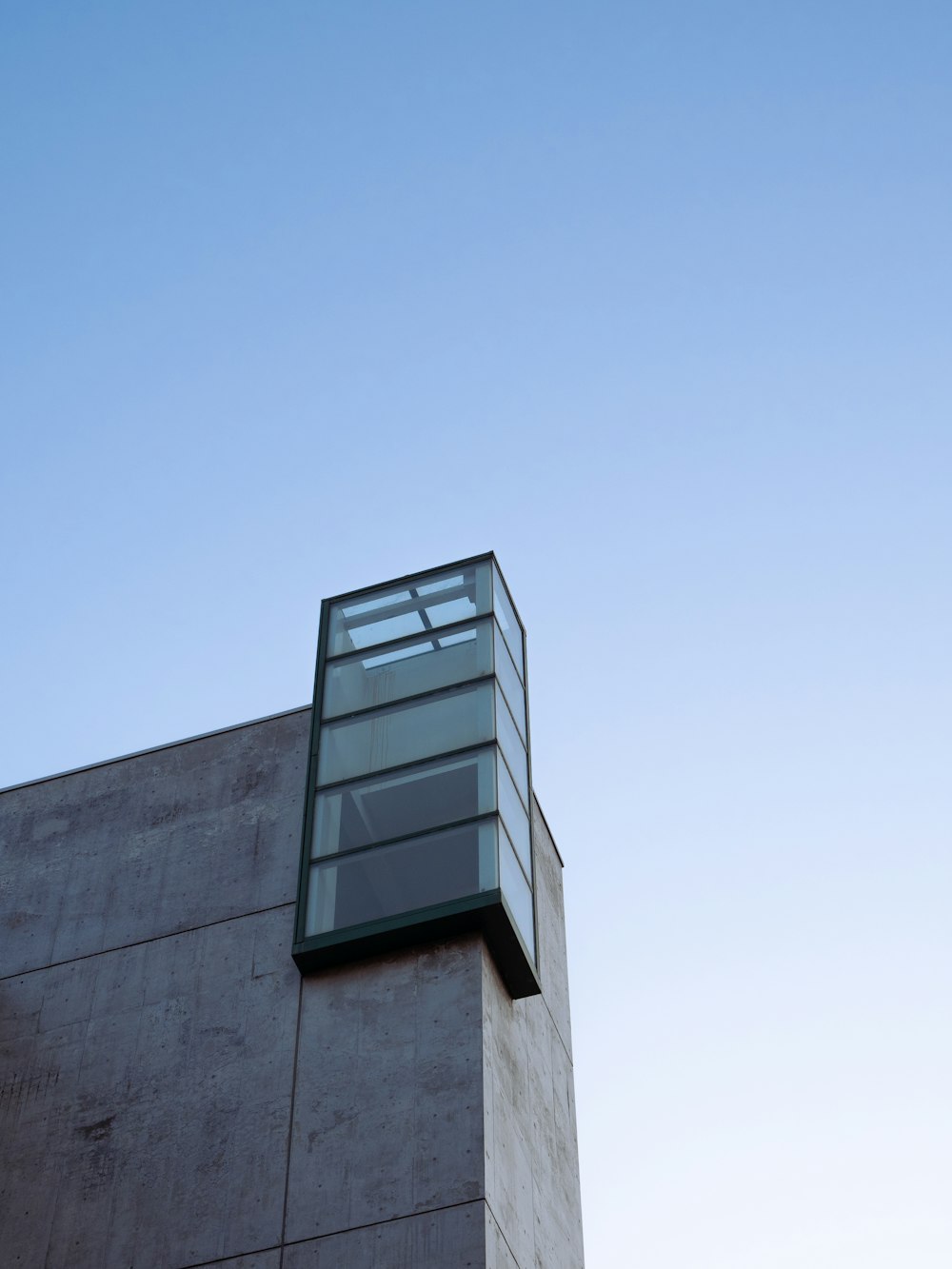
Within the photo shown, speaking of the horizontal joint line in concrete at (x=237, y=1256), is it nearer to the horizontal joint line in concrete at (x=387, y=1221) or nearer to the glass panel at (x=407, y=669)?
the horizontal joint line in concrete at (x=387, y=1221)

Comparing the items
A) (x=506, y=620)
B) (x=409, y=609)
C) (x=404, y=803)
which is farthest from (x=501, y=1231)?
(x=506, y=620)

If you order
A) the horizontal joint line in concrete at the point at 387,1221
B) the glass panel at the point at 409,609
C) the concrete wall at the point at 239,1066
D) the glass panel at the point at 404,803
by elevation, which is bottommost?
the horizontal joint line in concrete at the point at 387,1221

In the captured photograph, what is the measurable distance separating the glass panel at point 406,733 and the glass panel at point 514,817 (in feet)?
1.83

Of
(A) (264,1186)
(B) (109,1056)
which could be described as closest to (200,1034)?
(B) (109,1056)

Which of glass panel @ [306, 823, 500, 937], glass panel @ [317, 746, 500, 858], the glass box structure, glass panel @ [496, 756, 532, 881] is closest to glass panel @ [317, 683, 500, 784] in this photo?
the glass box structure

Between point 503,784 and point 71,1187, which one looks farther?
point 503,784

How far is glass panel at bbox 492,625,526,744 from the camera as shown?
64.3 feet

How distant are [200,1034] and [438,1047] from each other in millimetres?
2780

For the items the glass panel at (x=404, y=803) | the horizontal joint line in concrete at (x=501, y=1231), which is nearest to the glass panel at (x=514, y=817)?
the glass panel at (x=404, y=803)

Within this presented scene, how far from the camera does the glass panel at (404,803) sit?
57.8ft

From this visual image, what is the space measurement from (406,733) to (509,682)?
79.3 inches

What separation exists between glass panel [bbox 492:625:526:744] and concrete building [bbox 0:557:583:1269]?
0.09 metres

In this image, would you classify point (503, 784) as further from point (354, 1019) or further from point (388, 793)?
point (354, 1019)

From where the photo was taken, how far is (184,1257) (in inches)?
589
